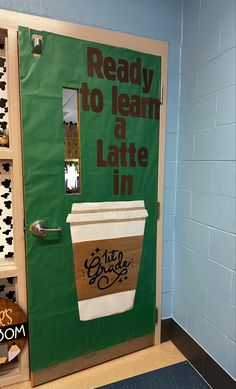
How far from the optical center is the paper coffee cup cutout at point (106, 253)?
1647mm

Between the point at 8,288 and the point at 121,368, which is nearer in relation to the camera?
the point at 8,288

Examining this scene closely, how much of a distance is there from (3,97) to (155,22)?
1102 mm

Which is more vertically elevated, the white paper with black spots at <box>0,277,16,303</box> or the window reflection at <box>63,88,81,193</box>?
the window reflection at <box>63,88,81,193</box>

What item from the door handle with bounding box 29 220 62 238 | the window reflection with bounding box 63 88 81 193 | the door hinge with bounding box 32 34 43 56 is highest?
the door hinge with bounding box 32 34 43 56

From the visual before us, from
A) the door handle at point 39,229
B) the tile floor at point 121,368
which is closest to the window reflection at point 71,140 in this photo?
the door handle at point 39,229

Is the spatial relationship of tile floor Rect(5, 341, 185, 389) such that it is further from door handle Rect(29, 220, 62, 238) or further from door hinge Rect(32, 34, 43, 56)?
door hinge Rect(32, 34, 43, 56)

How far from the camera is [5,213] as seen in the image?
1604 mm

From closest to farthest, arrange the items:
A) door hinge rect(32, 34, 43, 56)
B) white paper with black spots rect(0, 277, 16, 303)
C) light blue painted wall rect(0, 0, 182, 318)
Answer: door hinge rect(32, 34, 43, 56) < light blue painted wall rect(0, 0, 182, 318) < white paper with black spots rect(0, 277, 16, 303)

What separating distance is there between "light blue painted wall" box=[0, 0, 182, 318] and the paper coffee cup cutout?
0.29 meters

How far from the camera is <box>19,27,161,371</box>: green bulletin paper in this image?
4.82ft

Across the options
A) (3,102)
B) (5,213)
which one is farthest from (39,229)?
(3,102)

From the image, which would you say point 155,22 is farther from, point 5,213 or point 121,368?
point 121,368

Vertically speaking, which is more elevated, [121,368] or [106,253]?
[106,253]

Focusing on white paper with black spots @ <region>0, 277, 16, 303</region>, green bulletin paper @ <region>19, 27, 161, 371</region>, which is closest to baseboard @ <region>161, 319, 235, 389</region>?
green bulletin paper @ <region>19, 27, 161, 371</region>
